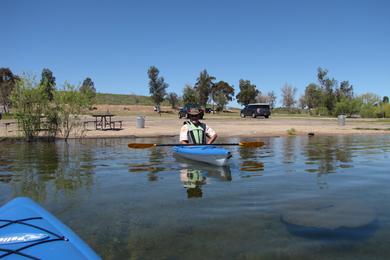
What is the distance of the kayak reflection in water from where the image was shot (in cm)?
850

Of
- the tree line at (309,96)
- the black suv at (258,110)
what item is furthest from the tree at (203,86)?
the black suv at (258,110)

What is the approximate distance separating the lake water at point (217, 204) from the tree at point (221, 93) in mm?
68555

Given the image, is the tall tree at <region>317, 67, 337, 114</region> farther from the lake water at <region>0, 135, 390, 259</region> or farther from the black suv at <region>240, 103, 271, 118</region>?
the lake water at <region>0, 135, 390, 259</region>

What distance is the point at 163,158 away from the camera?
14680 mm

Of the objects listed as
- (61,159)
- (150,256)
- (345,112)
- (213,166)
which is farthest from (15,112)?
(345,112)

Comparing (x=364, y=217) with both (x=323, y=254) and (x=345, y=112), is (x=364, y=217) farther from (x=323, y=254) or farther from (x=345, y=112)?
(x=345, y=112)

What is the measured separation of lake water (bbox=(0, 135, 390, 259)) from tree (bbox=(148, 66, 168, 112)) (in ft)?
197

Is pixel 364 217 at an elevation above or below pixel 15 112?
below

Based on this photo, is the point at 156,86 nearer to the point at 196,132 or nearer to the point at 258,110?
the point at 258,110

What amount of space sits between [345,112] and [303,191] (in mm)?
59809

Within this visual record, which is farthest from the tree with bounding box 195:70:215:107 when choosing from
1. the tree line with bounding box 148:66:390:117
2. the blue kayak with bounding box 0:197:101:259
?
the blue kayak with bounding box 0:197:101:259

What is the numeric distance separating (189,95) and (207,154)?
61.8 metres

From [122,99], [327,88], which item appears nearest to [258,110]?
[327,88]

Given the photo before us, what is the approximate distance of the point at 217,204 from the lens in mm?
7477
